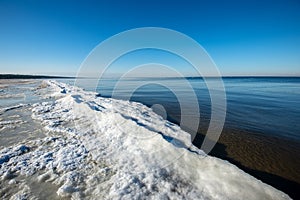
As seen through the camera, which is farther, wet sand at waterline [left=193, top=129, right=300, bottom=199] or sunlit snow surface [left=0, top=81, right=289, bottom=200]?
wet sand at waterline [left=193, top=129, right=300, bottom=199]

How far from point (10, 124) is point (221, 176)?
10248mm

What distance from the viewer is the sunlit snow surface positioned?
3.62m

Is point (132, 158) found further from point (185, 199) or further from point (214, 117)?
point (214, 117)

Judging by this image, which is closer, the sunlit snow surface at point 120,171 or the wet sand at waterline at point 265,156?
the sunlit snow surface at point 120,171

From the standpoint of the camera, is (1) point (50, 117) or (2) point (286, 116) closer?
(1) point (50, 117)

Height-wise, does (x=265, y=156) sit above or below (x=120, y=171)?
below

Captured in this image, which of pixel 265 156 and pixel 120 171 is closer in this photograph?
pixel 120 171

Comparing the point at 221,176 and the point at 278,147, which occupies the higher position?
the point at 221,176

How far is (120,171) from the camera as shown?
4512 mm

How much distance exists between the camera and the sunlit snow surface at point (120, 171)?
11.9ft

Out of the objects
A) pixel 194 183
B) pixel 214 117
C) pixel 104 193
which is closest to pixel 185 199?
pixel 194 183

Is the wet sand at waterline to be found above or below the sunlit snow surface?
below

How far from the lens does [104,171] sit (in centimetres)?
450

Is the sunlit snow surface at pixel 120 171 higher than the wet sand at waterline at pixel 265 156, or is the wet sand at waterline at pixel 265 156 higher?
the sunlit snow surface at pixel 120 171
